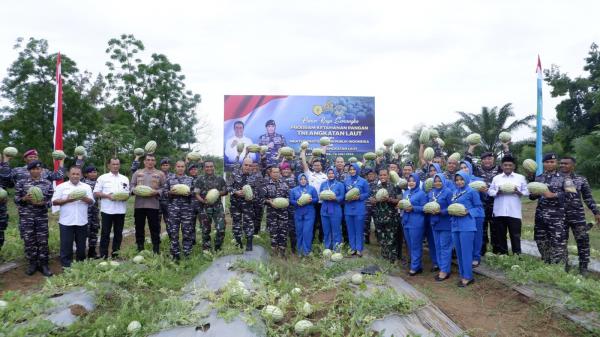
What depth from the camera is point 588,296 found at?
16.4 ft

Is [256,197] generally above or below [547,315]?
above

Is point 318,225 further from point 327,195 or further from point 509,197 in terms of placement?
point 509,197

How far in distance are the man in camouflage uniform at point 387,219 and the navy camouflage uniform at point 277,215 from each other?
182 centimetres

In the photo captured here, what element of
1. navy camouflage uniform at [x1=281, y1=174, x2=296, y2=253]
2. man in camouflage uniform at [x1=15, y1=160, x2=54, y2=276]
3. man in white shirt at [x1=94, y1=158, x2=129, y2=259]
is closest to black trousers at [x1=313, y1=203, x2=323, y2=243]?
navy camouflage uniform at [x1=281, y1=174, x2=296, y2=253]

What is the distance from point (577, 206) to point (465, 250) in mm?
2025

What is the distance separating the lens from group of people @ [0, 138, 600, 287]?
6.80 m

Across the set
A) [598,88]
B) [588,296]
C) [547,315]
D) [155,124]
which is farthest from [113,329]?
[598,88]

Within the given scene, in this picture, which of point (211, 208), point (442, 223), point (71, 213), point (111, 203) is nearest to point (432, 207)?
point (442, 223)

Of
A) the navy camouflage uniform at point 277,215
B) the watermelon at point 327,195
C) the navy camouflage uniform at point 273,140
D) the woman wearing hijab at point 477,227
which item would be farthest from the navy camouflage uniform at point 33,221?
the woman wearing hijab at point 477,227

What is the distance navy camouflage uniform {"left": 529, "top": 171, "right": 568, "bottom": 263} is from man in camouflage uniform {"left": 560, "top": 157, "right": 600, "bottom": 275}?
123 millimetres

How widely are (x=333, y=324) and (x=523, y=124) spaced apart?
26710 millimetres

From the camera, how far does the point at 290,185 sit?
341 inches

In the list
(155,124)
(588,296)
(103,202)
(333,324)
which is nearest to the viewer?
(333,324)

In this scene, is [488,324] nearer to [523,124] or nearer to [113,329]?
[113,329]
